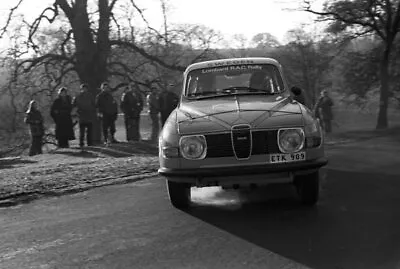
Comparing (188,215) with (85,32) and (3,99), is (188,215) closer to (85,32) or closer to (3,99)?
(85,32)

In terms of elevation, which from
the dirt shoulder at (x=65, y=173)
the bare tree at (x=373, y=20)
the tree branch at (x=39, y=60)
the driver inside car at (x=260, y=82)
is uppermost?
the bare tree at (x=373, y=20)

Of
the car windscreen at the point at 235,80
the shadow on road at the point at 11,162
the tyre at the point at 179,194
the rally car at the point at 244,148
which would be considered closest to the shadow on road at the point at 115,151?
the shadow on road at the point at 11,162

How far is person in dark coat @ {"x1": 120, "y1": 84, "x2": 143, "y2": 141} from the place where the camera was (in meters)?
16.8

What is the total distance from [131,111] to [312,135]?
11.3 metres

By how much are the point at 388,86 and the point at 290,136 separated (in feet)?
63.1

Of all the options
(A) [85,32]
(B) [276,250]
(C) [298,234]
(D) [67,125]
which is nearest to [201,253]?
(B) [276,250]

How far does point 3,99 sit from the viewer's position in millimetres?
24406

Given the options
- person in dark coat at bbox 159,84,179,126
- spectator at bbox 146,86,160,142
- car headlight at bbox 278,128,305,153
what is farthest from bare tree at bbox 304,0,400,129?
car headlight at bbox 278,128,305,153

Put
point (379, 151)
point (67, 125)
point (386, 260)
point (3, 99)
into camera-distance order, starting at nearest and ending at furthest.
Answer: point (386, 260) < point (379, 151) < point (67, 125) < point (3, 99)

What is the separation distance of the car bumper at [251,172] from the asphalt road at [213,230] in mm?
486

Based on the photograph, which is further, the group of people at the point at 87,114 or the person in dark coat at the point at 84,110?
the person in dark coat at the point at 84,110

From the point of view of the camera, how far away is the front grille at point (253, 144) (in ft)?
19.6

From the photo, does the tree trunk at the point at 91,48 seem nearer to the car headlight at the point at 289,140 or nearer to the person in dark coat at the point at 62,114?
the person in dark coat at the point at 62,114

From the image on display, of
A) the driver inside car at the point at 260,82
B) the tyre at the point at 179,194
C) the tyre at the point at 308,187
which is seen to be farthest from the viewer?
the driver inside car at the point at 260,82
